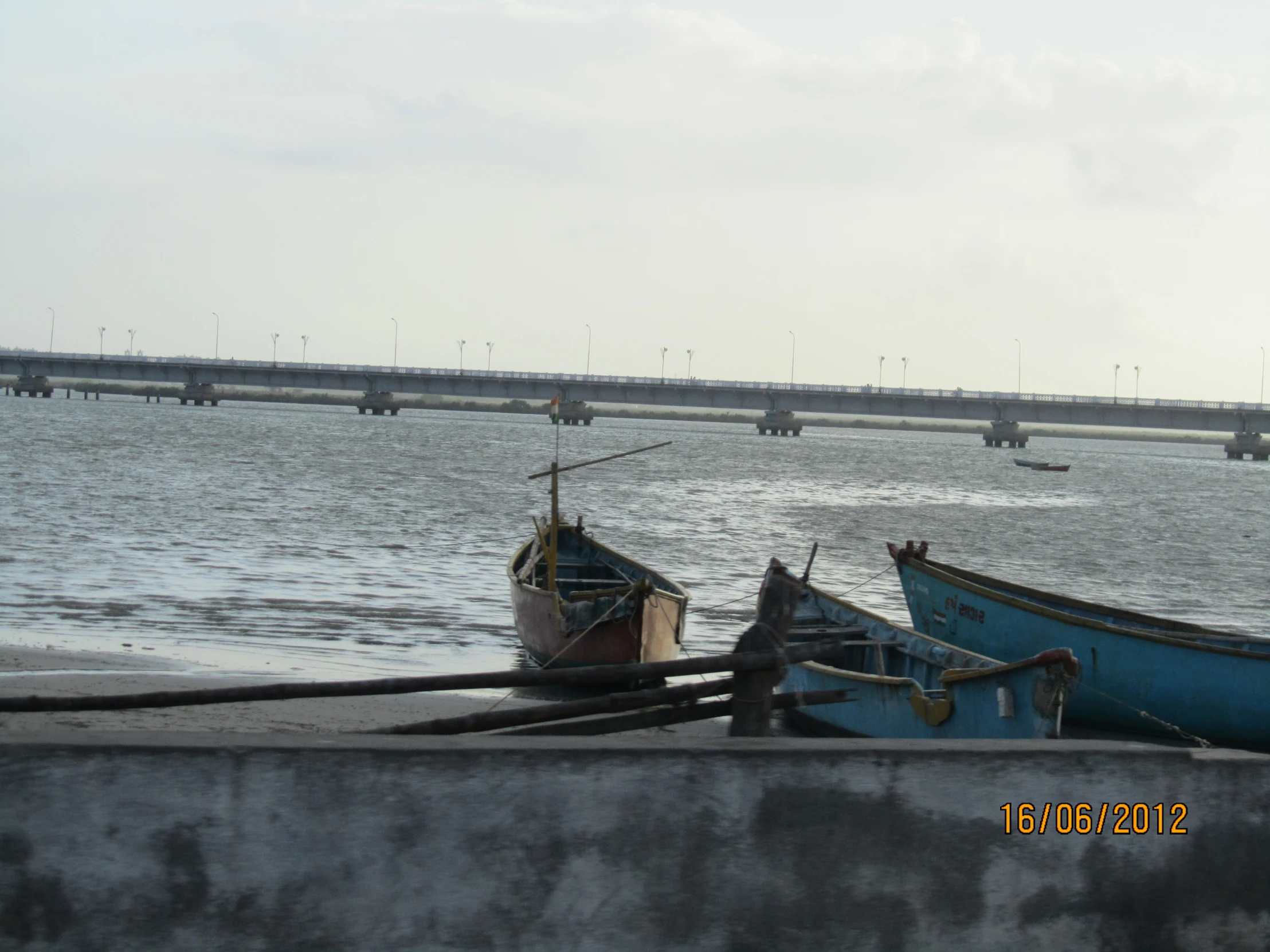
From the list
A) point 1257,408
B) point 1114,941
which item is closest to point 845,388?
point 1257,408

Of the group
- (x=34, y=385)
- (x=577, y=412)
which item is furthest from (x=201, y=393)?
(x=577, y=412)

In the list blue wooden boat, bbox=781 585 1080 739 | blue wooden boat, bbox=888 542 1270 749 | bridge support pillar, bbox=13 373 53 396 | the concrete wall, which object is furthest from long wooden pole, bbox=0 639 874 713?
bridge support pillar, bbox=13 373 53 396

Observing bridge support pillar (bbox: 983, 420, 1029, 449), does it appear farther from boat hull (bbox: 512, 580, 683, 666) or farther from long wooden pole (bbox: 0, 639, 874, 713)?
long wooden pole (bbox: 0, 639, 874, 713)

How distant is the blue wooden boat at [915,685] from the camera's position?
9.45 m

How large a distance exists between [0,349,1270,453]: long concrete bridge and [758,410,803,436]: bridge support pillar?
3.40ft

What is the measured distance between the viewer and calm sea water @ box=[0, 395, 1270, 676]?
1802cm

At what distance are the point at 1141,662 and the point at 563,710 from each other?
10327 mm

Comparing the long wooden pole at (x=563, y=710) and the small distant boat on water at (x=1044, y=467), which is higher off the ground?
the long wooden pole at (x=563, y=710)

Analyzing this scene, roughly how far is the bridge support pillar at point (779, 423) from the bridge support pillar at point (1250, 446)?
170 feet

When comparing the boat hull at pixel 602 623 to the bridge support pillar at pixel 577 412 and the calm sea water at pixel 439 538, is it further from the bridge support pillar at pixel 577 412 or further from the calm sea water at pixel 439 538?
the bridge support pillar at pixel 577 412

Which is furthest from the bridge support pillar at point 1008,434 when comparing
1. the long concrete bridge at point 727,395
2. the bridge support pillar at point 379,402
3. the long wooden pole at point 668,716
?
the long wooden pole at point 668,716

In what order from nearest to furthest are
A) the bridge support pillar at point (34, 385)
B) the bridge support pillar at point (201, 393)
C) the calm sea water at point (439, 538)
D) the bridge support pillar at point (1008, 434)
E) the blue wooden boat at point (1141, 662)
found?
the blue wooden boat at point (1141, 662) → the calm sea water at point (439, 538) → the bridge support pillar at point (1008, 434) → the bridge support pillar at point (201, 393) → the bridge support pillar at point (34, 385)
